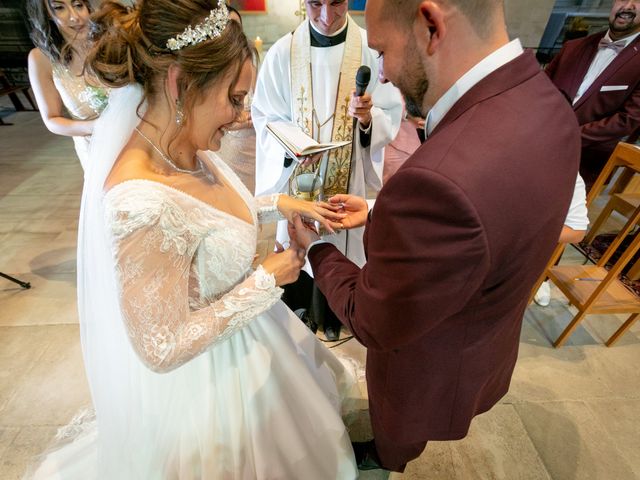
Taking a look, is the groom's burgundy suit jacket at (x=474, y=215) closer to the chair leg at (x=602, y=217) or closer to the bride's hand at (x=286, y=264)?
the bride's hand at (x=286, y=264)

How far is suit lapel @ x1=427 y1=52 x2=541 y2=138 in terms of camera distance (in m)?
0.71

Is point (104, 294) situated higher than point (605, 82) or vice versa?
point (605, 82)

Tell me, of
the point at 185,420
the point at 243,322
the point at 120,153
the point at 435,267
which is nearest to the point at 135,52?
the point at 120,153

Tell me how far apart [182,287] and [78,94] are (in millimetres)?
2019

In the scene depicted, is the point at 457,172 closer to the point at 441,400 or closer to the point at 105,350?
the point at 441,400

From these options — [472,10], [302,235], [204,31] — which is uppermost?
[472,10]

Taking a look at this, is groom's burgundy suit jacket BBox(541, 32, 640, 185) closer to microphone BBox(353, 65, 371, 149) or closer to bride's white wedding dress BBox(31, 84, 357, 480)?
microphone BBox(353, 65, 371, 149)

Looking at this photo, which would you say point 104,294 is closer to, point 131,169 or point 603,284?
point 131,169

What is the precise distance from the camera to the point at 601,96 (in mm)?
2586

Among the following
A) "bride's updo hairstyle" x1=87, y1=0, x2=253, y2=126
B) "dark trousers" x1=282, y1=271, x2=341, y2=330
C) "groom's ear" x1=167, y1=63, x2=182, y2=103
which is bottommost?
"dark trousers" x1=282, y1=271, x2=341, y2=330

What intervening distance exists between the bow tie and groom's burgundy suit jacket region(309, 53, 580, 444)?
2635 millimetres

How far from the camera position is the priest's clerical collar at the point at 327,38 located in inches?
81.0

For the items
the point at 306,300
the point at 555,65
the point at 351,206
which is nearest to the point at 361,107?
the point at 351,206

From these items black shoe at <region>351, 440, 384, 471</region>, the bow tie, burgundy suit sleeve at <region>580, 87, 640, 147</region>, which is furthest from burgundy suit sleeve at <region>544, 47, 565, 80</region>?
black shoe at <region>351, 440, 384, 471</region>
